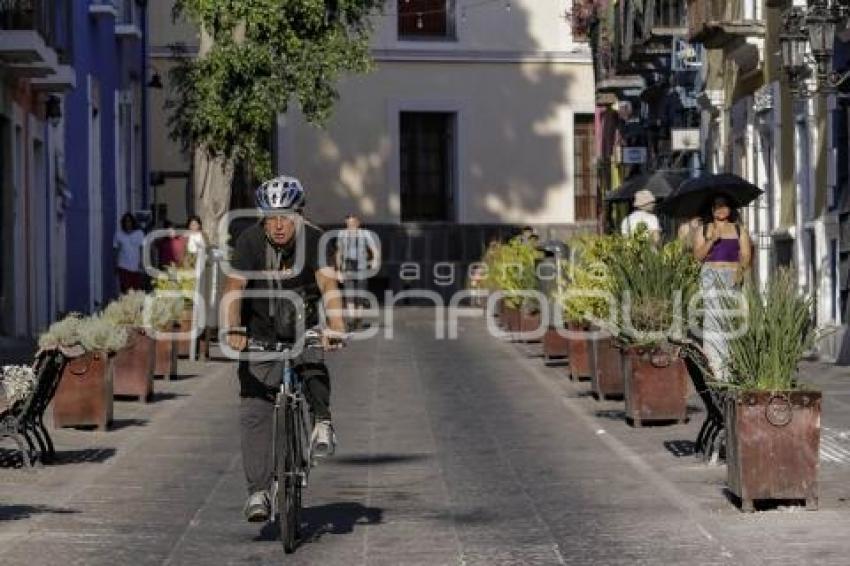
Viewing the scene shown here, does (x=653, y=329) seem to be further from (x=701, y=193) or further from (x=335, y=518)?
(x=335, y=518)

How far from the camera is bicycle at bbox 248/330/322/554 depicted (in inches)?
429

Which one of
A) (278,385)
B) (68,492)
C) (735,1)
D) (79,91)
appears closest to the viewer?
(278,385)

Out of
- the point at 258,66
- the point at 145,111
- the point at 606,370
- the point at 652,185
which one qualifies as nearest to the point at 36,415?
the point at 606,370

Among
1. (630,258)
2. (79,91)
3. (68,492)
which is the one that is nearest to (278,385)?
(68,492)

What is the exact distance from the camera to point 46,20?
30.3 m

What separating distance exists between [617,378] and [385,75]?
28.9 metres

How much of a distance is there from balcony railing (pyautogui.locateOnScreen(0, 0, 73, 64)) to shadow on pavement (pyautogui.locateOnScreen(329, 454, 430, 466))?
12.6 metres

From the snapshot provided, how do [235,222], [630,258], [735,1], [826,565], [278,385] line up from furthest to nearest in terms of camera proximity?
[235,222], [735,1], [630,258], [278,385], [826,565]

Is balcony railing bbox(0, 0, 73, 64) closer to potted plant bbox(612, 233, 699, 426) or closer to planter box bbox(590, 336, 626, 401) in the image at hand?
planter box bbox(590, 336, 626, 401)

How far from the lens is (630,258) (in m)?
18.2

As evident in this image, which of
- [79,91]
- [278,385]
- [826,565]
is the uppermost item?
[79,91]

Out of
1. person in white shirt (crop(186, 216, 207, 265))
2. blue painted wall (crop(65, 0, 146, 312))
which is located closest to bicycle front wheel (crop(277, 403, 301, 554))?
person in white shirt (crop(186, 216, 207, 265))

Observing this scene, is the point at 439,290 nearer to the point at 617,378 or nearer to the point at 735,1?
the point at 735,1

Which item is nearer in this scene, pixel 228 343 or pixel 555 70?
pixel 228 343
